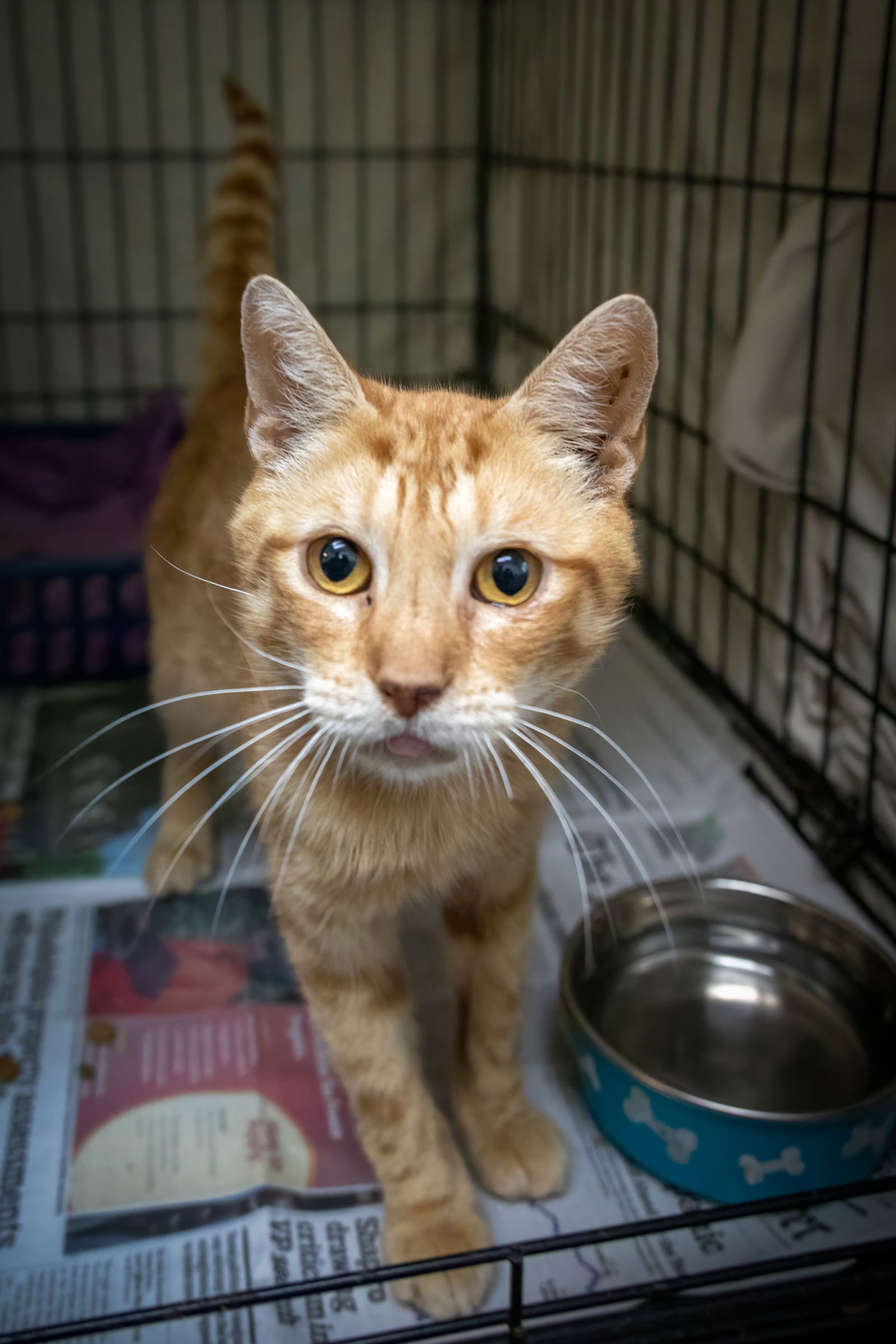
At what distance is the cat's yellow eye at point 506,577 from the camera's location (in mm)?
708

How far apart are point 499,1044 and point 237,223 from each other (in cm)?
95

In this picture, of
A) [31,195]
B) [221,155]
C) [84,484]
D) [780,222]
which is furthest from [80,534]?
[780,222]

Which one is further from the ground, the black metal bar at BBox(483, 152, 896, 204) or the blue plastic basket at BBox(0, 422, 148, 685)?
the black metal bar at BBox(483, 152, 896, 204)

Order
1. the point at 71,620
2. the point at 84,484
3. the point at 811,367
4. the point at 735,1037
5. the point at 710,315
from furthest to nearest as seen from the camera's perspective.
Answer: the point at 84,484 → the point at 71,620 → the point at 710,315 → the point at 811,367 → the point at 735,1037

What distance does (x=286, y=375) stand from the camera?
744mm

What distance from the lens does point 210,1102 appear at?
3.23 ft

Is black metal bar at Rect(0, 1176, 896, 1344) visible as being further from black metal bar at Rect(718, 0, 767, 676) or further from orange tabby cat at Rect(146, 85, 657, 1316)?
black metal bar at Rect(718, 0, 767, 676)

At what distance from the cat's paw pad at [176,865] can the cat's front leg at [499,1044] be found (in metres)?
0.39

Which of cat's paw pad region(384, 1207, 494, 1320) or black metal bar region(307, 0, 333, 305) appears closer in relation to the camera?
cat's paw pad region(384, 1207, 494, 1320)

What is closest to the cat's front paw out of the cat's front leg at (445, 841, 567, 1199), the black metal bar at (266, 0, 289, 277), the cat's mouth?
the cat's front leg at (445, 841, 567, 1199)

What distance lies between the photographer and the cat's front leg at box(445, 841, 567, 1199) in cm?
92

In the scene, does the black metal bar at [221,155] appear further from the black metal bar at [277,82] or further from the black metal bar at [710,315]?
the black metal bar at [710,315]

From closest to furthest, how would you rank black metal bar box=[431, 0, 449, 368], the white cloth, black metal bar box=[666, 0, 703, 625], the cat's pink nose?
1. the cat's pink nose
2. the white cloth
3. black metal bar box=[666, 0, 703, 625]
4. black metal bar box=[431, 0, 449, 368]

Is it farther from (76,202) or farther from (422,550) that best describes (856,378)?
(76,202)
